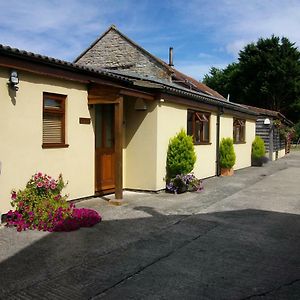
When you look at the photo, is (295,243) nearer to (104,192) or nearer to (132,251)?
(132,251)

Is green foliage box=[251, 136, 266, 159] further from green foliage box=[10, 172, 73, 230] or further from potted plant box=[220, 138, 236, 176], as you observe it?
green foliage box=[10, 172, 73, 230]

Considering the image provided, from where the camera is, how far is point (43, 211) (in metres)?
7.30

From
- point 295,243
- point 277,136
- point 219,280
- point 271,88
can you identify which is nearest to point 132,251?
point 219,280

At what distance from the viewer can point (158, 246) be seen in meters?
6.14

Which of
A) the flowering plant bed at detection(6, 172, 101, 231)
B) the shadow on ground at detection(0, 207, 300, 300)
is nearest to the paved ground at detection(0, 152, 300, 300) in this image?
the shadow on ground at detection(0, 207, 300, 300)

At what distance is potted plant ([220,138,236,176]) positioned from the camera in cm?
1625

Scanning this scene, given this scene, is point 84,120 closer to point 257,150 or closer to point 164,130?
point 164,130

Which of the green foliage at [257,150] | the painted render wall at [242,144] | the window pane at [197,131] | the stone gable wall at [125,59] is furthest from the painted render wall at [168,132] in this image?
the stone gable wall at [125,59]

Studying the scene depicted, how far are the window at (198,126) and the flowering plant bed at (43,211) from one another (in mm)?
6788

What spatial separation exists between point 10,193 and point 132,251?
2977mm

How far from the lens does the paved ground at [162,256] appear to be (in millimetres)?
4441

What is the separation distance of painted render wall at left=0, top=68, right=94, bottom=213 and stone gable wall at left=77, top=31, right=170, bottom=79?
1905 cm

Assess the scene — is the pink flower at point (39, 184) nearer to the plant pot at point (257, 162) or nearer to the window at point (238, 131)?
the window at point (238, 131)

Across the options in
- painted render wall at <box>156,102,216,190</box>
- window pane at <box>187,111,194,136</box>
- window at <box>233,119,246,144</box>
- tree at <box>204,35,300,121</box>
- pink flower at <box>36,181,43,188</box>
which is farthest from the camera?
tree at <box>204,35,300,121</box>
